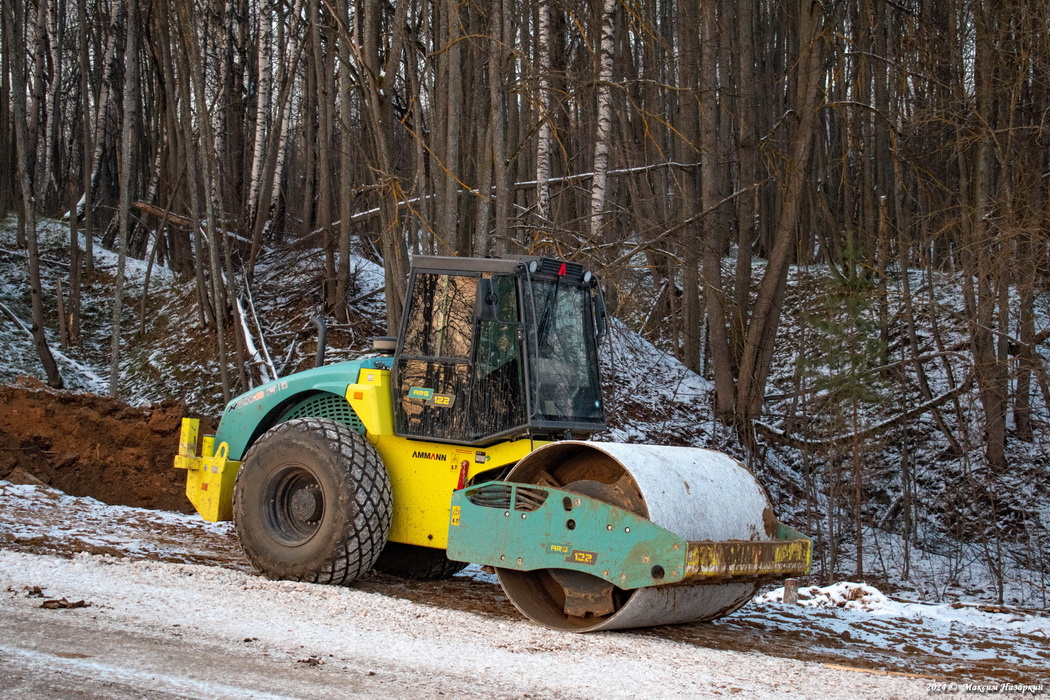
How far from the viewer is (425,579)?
8.23 m

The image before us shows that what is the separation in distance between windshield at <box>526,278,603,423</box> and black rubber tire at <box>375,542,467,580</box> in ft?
6.06

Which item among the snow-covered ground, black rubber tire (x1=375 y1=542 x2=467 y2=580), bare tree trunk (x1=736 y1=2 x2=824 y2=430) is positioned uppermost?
bare tree trunk (x1=736 y1=2 x2=824 y2=430)

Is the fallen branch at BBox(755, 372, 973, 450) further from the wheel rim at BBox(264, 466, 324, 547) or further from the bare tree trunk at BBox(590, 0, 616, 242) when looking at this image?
the wheel rim at BBox(264, 466, 324, 547)

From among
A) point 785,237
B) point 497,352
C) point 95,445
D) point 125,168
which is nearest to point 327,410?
point 497,352

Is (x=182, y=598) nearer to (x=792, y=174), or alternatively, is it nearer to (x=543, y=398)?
(x=543, y=398)

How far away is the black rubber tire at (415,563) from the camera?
826 cm

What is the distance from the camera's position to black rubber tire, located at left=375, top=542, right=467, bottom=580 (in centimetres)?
826

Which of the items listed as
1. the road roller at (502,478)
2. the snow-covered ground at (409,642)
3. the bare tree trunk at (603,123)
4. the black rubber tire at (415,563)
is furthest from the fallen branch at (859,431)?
the road roller at (502,478)

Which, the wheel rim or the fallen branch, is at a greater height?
the fallen branch

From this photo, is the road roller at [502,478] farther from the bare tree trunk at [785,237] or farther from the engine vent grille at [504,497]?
the bare tree trunk at [785,237]

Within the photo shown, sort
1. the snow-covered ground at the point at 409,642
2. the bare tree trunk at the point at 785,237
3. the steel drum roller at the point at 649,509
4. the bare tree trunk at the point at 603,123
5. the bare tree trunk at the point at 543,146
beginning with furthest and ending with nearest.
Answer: the bare tree trunk at the point at 785,237 → the bare tree trunk at the point at 543,146 → the bare tree trunk at the point at 603,123 → the steel drum roller at the point at 649,509 → the snow-covered ground at the point at 409,642

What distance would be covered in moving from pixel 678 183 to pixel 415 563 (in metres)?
11.2

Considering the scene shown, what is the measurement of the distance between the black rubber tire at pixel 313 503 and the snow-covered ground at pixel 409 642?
24 cm

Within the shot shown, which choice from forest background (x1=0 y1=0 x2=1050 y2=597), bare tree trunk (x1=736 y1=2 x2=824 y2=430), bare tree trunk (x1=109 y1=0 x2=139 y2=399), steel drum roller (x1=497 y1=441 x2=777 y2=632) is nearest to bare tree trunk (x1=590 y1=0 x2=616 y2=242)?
forest background (x1=0 y1=0 x2=1050 y2=597)
